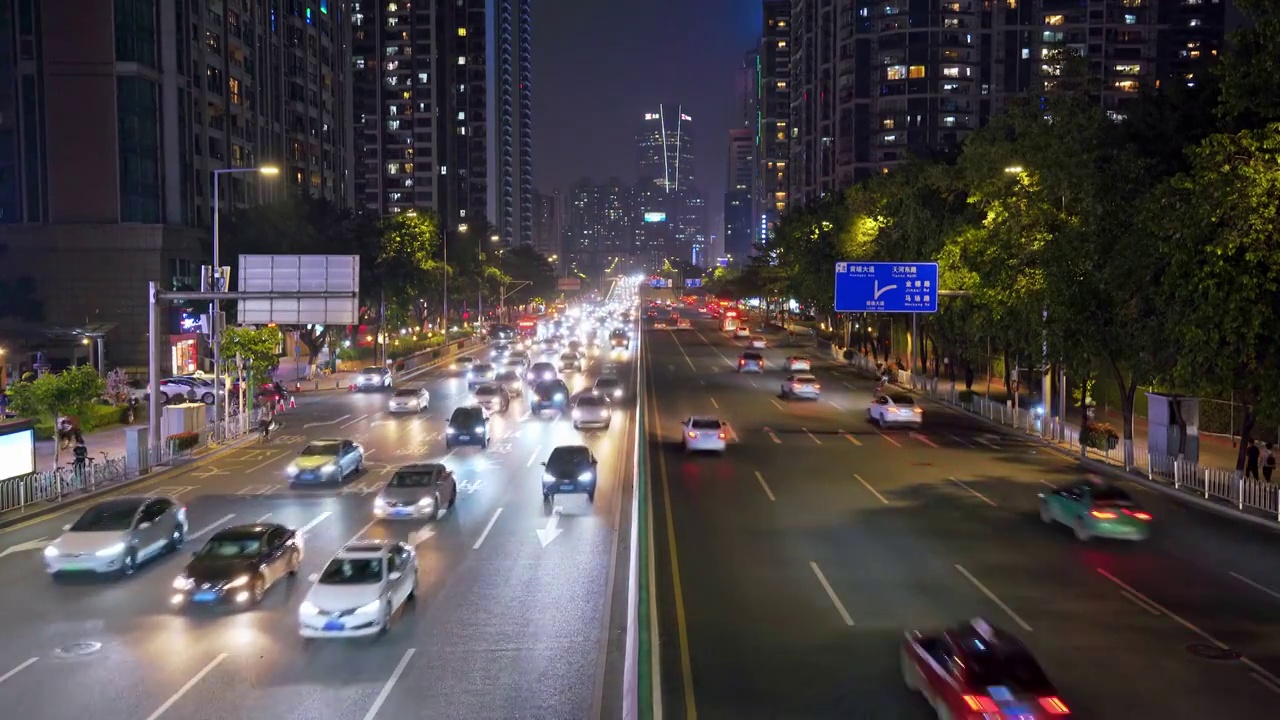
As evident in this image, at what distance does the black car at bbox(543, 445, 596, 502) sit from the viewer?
27.2 metres

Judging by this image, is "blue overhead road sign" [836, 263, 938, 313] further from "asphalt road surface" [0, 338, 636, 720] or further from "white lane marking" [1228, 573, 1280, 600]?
"white lane marking" [1228, 573, 1280, 600]

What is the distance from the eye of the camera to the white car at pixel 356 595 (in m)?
16.6

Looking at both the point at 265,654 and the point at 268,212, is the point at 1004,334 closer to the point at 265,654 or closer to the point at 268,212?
the point at 265,654

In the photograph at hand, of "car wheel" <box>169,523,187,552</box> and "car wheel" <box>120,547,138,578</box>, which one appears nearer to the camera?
"car wheel" <box>120,547,138,578</box>

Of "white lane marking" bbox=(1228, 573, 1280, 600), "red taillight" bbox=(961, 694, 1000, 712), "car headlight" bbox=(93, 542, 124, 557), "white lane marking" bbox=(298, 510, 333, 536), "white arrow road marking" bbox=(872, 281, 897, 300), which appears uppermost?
"white arrow road marking" bbox=(872, 281, 897, 300)

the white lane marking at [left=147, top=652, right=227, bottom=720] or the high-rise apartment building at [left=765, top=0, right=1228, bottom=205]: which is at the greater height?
the high-rise apartment building at [left=765, top=0, right=1228, bottom=205]

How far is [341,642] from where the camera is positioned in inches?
656

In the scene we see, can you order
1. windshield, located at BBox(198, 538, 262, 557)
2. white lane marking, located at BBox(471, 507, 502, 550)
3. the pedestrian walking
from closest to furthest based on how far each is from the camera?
windshield, located at BBox(198, 538, 262, 557) → white lane marking, located at BBox(471, 507, 502, 550) → the pedestrian walking

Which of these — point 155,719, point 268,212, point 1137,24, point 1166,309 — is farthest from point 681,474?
point 1137,24

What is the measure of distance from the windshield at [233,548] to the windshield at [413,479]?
6760 millimetres

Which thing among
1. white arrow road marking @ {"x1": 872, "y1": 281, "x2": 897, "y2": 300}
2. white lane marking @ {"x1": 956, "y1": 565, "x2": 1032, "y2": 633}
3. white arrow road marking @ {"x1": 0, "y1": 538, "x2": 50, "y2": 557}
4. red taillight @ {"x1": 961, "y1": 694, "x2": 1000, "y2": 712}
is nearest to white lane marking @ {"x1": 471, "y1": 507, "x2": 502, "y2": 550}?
white arrow road marking @ {"x1": 0, "y1": 538, "x2": 50, "y2": 557}

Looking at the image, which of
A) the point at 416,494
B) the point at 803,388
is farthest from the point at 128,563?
the point at 803,388

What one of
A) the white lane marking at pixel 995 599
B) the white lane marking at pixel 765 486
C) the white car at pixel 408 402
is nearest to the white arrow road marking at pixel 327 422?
the white car at pixel 408 402

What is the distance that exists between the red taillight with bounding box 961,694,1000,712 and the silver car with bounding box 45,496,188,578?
1655 cm
